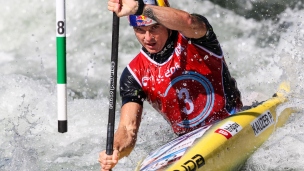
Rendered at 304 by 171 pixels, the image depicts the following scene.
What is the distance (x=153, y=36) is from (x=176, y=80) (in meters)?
0.38

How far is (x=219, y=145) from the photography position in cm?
346

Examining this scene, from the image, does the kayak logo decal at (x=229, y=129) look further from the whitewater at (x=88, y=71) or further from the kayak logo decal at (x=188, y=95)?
the whitewater at (x=88, y=71)

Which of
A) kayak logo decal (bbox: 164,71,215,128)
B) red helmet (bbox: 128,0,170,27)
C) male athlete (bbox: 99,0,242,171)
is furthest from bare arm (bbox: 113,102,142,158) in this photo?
red helmet (bbox: 128,0,170,27)

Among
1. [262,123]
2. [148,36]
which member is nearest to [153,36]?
[148,36]

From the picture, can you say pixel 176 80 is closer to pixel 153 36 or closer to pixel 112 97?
pixel 153 36

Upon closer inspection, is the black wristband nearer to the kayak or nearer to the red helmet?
the red helmet

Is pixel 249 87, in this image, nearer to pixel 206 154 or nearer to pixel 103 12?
pixel 103 12

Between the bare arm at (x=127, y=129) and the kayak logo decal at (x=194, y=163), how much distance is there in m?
0.49

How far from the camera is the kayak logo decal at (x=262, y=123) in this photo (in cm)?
387

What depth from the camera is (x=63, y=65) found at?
11.0 feet

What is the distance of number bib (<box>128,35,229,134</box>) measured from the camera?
3.75 meters

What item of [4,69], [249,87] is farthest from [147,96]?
[4,69]

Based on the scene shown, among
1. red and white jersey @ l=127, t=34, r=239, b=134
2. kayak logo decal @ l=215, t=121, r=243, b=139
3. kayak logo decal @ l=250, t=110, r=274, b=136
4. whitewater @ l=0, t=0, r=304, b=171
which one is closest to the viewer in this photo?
kayak logo decal @ l=215, t=121, r=243, b=139

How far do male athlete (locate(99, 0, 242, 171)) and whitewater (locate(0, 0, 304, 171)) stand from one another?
52 cm
